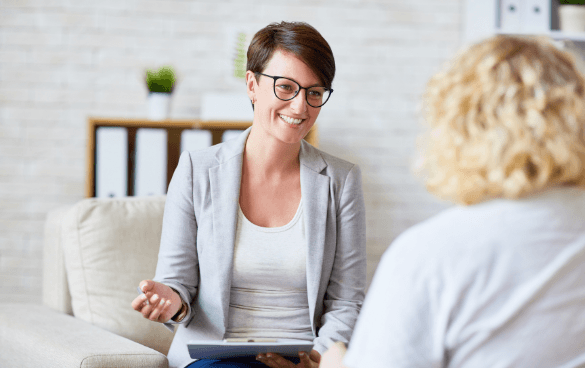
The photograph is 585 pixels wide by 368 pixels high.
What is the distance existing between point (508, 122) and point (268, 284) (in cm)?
86

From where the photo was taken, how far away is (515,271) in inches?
23.3

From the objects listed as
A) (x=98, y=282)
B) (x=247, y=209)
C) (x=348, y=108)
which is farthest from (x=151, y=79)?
(x=247, y=209)

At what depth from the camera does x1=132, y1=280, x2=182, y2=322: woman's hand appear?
3.93ft

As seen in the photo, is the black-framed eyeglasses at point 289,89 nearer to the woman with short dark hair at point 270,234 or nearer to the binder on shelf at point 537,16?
the woman with short dark hair at point 270,234

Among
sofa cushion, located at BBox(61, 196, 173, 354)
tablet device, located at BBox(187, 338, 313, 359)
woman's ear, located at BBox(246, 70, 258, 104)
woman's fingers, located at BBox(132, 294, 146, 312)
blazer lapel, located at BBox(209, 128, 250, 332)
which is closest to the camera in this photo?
tablet device, located at BBox(187, 338, 313, 359)

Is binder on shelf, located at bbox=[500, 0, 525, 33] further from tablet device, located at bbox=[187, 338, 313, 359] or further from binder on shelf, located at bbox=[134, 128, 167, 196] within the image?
tablet device, located at bbox=[187, 338, 313, 359]

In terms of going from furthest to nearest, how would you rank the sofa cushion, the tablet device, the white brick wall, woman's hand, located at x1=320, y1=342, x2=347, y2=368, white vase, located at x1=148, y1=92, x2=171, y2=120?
the white brick wall → white vase, located at x1=148, y1=92, x2=171, y2=120 → the sofa cushion → the tablet device → woman's hand, located at x1=320, y1=342, x2=347, y2=368

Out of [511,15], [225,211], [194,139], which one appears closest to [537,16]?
[511,15]

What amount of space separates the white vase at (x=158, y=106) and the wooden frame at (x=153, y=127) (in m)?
0.06

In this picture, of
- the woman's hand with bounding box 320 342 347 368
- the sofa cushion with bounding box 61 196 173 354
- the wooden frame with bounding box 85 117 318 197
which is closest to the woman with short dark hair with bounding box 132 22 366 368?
the sofa cushion with bounding box 61 196 173 354

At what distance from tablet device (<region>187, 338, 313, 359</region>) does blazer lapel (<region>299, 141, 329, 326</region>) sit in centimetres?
23

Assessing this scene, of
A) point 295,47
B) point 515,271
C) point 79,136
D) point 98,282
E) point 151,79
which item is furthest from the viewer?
point 79,136

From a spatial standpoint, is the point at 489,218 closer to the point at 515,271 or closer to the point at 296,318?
the point at 515,271

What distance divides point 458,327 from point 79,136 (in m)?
A: 2.60
